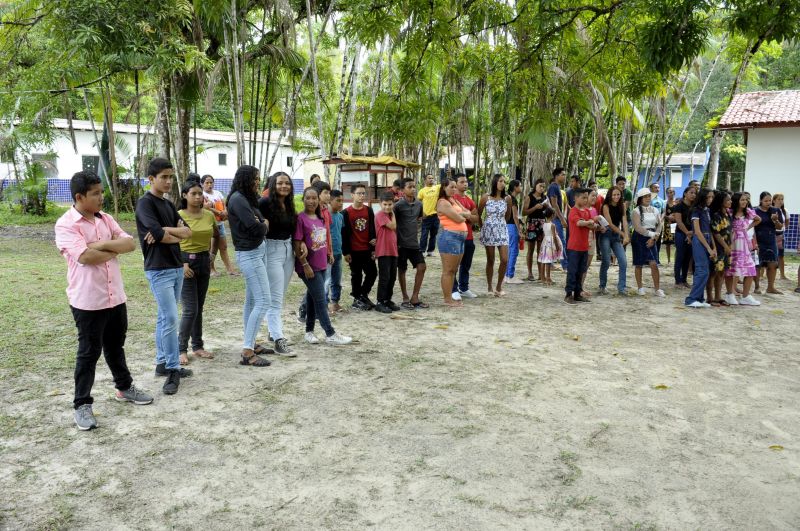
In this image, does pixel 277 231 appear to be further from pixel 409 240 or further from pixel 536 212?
pixel 536 212

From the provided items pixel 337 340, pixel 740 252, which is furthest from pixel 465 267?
pixel 740 252

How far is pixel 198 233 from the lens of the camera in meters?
5.60

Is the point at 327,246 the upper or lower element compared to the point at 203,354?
upper

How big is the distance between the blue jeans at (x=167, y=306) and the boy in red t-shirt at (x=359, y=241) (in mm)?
3225

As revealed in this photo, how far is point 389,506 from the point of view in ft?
10.7

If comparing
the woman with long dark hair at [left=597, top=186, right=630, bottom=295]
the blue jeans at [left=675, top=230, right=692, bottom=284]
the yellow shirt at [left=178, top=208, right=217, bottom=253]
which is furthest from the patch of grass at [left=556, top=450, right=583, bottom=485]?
the blue jeans at [left=675, top=230, right=692, bottom=284]

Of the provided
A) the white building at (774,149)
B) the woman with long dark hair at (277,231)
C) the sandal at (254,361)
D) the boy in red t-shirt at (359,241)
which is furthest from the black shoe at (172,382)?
the white building at (774,149)

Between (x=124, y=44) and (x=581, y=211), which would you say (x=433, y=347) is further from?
(x=124, y=44)

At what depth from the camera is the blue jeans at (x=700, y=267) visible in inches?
335

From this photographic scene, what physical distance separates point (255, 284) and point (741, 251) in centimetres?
671

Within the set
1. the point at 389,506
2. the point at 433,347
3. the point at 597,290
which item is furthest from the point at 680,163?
the point at 389,506

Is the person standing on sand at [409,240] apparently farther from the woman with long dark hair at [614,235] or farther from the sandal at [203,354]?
the sandal at [203,354]

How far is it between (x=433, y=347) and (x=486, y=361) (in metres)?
0.67

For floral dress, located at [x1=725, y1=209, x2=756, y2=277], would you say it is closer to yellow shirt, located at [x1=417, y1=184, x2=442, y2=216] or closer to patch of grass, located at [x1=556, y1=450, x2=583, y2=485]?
yellow shirt, located at [x1=417, y1=184, x2=442, y2=216]
